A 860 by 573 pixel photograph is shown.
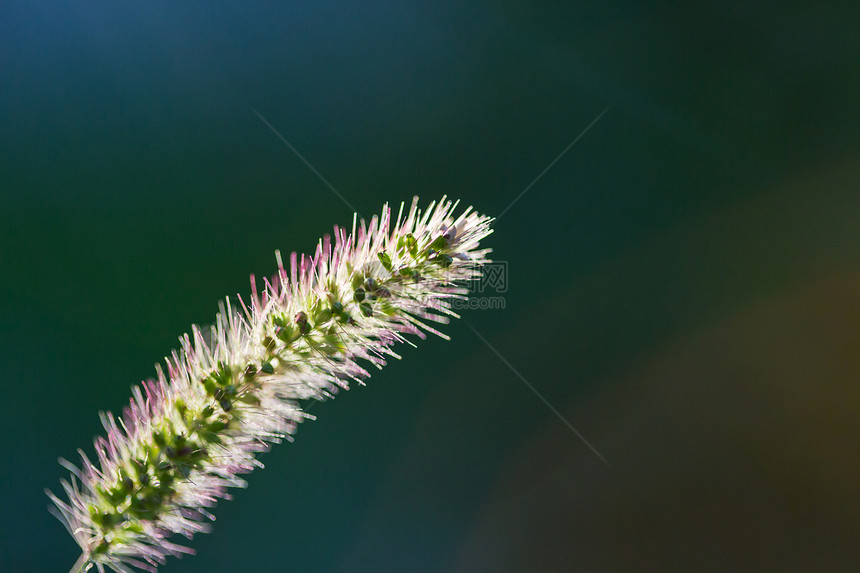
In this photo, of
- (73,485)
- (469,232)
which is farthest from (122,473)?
(469,232)

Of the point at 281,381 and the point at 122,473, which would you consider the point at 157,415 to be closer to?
the point at 122,473

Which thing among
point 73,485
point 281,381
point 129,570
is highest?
point 73,485

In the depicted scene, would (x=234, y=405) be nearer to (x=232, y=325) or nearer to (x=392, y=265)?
(x=232, y=325)

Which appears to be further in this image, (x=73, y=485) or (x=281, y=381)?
(x=281, y=381)

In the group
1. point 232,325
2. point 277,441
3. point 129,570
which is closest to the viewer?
point 129,570

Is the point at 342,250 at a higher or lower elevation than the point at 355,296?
higher

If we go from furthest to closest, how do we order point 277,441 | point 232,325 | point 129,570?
point 232,325
point 277,441
point 129,570

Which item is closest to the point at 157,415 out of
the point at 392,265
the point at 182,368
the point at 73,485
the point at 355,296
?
the point at 182,368
